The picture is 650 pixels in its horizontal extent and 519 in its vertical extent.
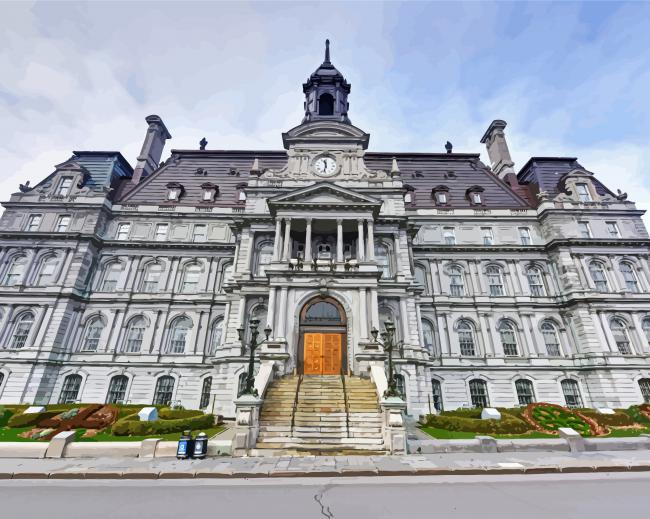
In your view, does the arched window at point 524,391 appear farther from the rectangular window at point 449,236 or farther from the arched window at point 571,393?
the rectangular window at point 449,236

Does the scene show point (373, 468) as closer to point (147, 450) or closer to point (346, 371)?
point (147, 450)

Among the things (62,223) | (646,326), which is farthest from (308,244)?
(646,326)

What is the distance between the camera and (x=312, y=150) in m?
32.4

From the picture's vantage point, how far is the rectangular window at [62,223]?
103ft

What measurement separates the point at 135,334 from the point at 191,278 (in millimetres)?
6635

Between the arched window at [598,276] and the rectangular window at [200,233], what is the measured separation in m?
36.3

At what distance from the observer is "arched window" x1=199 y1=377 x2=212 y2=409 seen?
2662cm

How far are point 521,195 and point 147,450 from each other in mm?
40197

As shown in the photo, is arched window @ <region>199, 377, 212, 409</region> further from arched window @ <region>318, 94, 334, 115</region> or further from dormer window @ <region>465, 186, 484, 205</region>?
dormer window @ <region>465, 186, 484, 205</region>

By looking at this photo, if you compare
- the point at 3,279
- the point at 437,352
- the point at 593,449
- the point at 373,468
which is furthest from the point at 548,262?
the point at 3,279

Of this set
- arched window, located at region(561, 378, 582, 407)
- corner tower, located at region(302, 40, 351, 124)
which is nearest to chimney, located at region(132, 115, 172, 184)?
corner tower, located at region(302, 40, 351, 124)

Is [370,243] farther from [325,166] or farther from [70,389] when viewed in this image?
[70,389]

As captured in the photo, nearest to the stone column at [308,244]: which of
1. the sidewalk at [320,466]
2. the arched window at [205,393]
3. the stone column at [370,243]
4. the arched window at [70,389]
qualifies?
the stone column at [370,243]

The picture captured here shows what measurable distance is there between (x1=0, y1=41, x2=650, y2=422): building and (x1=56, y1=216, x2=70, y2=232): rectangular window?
0.15 m
